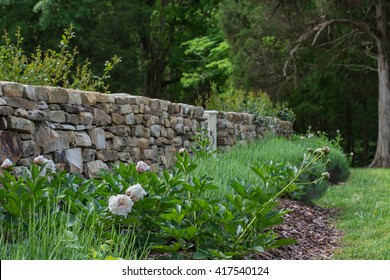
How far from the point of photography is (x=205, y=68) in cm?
2453

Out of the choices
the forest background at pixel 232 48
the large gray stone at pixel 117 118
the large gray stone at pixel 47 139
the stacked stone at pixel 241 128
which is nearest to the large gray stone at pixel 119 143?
the large gray stone at pixel 117 118

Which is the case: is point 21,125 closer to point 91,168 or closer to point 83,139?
point 83,139

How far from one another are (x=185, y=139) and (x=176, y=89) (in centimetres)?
1821

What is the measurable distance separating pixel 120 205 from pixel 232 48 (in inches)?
731

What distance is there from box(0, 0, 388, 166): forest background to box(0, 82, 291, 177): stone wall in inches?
363

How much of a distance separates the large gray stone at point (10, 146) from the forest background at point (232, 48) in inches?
483

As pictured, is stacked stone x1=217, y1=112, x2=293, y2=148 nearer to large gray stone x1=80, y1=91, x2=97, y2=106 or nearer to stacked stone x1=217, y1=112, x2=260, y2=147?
stacked stone x1=217, y1=112, x2=260, y2=147

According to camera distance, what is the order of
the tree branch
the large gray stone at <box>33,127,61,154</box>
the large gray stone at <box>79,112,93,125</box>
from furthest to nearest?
1. the tree branch
2. the large gray stone at <box>79,112,93,125</box>
3. the large gray stone at <box>33,127,61,154</box>

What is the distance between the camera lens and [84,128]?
5461mm

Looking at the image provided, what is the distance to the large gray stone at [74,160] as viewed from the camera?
514 cm

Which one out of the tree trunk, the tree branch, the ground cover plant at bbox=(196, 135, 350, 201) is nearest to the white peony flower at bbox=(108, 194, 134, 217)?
the ground cover plant at bbox=(196, 135, 350, 201)

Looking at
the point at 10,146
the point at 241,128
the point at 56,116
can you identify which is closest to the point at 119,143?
the point at 56,116

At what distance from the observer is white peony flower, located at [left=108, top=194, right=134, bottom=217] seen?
9.62 feet

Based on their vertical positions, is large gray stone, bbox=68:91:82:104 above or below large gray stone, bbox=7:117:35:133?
above
